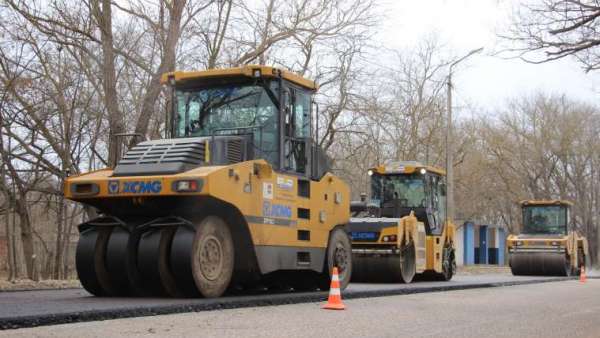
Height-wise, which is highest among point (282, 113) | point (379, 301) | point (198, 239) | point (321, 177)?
point (282, 113)

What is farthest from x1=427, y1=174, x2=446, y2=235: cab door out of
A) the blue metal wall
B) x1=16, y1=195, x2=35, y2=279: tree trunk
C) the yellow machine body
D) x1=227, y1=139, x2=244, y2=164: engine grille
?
the blue metal wall

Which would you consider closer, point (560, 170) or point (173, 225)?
point (173, 225)

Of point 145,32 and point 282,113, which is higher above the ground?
point 145,32

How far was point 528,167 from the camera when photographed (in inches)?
2335

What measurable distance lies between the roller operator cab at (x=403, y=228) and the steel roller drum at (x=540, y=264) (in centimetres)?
829

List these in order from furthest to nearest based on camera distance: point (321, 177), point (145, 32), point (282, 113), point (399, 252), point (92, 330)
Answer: point (145, 32) → point (399, 252) → point (321, 177) → point (282, 113) → point (92, 330)

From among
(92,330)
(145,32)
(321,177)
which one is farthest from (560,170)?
(92,330)

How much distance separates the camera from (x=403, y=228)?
20.2 metres

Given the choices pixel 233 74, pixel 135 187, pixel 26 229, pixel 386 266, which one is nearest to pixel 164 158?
pixel 135 187

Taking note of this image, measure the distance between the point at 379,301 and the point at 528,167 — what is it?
4829cm

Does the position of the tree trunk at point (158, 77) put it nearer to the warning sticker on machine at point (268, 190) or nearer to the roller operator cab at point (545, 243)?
the warning sticker on machine at point (268, 190)

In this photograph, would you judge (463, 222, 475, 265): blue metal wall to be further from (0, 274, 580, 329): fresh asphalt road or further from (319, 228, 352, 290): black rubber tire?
(0, 274, 580, 329): fresh asphalt road

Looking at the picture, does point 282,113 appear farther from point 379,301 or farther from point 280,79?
point 379,301

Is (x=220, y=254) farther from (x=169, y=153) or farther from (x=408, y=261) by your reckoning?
(x=408, y=261)
